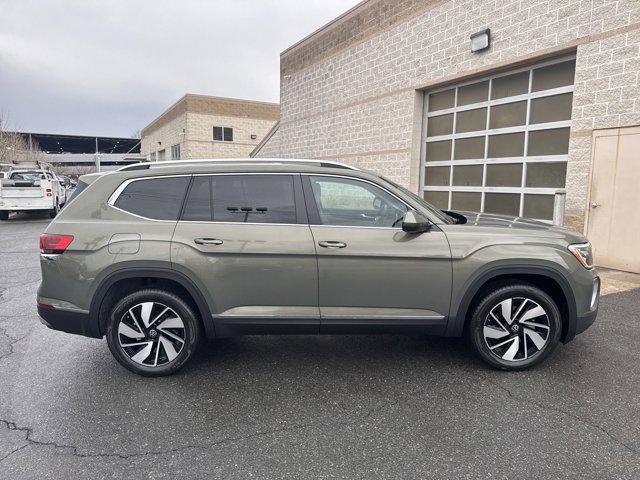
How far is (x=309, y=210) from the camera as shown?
3.79 meters

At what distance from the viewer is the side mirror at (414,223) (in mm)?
3539

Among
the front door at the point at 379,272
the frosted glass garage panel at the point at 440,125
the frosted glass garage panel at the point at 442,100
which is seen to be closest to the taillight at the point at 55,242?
the front door at the point at 379,272

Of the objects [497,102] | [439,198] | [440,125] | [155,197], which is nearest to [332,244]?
[155,197]

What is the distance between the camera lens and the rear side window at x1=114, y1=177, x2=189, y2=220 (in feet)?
12.4

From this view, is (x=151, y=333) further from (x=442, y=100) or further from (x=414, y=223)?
(x=442, y=100)

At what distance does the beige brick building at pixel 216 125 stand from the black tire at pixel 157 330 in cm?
2776

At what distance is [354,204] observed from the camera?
3922 mm

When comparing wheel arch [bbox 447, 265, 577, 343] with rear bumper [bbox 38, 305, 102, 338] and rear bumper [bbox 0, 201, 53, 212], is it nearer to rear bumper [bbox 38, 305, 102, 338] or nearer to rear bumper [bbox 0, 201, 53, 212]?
rear bumper [bbox 38, 305, 102, 338]

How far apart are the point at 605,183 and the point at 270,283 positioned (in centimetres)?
641

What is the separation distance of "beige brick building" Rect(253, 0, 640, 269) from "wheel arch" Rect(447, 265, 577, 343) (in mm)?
4457

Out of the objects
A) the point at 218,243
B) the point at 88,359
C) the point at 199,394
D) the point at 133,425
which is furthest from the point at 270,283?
the point at 88,359

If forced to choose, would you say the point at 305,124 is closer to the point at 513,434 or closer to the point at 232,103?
the point at 513,434

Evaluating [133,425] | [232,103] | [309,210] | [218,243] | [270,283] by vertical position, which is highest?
[232,103]

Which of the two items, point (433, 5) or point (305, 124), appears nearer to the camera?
point (433, 5)
